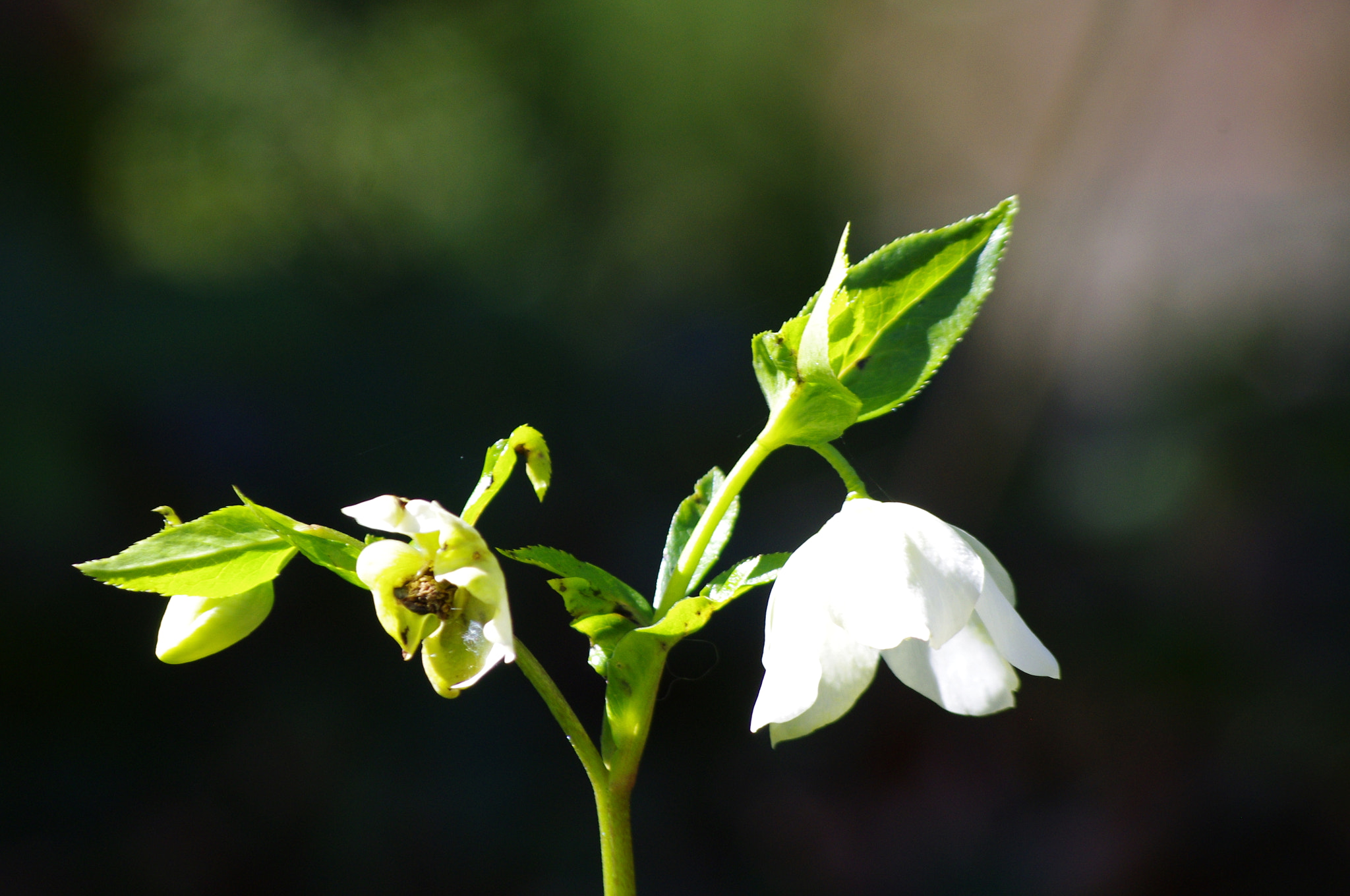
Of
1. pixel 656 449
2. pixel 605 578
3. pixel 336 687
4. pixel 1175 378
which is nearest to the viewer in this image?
pixel 605 578

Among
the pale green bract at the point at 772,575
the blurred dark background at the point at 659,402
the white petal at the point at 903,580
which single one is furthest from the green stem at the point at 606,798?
the blurred dark background at the point at 659,402

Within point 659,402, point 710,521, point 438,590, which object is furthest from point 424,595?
point 659,402

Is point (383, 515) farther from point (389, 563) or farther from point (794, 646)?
point (794, 646)

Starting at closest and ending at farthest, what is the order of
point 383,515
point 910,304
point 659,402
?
point 383,515
point 910,304
point 659,402

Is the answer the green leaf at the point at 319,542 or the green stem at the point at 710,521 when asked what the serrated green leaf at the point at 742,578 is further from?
the green leaf at the point at 319,542

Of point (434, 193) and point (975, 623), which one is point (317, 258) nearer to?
point (434, 193)

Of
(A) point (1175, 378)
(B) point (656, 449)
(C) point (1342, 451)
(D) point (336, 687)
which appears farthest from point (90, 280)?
(C) point (1342, 451)

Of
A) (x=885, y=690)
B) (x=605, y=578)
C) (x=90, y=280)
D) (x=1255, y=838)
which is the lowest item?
(x=1255, y=838)
